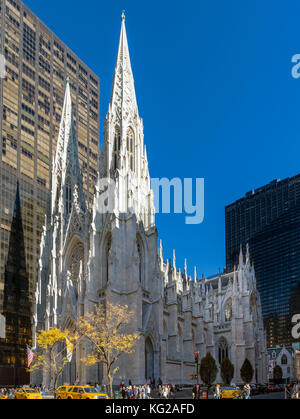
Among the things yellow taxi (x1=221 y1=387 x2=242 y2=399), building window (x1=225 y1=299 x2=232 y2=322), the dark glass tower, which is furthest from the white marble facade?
the dark glass tower

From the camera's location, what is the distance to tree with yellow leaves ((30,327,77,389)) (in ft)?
160

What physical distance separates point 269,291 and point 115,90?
12684cm

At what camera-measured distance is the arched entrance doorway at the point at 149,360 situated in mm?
54469

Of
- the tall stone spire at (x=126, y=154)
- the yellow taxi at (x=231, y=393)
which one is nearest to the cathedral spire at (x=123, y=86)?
the tall stone spire at (x=126, y=154)

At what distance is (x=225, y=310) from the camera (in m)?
84.6

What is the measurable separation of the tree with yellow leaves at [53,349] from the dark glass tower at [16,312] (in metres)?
18.4

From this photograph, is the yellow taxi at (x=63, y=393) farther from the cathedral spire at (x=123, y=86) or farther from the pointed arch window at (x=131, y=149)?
the cathedral spire at (x=123, y=86)

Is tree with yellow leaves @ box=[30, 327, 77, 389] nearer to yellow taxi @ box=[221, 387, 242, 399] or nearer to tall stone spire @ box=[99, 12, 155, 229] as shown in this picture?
yellow taxi @ box=[221, 387, 242, 399]

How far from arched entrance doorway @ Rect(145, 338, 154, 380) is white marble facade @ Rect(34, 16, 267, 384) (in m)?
0.11

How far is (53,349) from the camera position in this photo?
53.4 m

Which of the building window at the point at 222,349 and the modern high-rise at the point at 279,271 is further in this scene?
the modern high-rise at the point at 279,271

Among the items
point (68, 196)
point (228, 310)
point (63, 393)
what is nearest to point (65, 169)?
point (68, 196)

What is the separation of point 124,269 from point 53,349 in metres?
11.5
